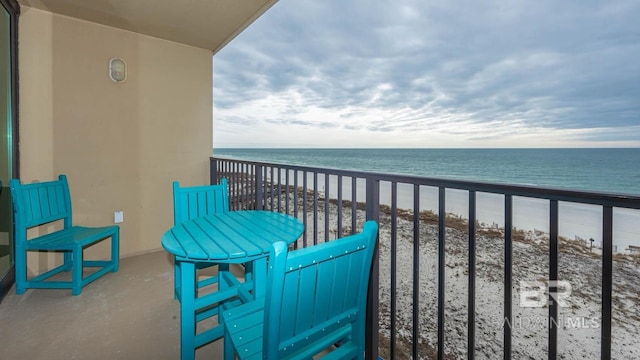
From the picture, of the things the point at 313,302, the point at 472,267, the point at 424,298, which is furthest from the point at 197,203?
the point at 424,298

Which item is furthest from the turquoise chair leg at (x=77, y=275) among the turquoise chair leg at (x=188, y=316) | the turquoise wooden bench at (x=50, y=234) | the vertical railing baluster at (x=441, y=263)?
the vertical railing baluster at (x=441, y=263)

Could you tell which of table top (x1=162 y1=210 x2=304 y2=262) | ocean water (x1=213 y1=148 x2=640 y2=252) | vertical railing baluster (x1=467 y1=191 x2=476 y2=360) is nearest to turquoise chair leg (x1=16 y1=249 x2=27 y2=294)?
table top (x1=162 y1=210 x2=304 y2=262)

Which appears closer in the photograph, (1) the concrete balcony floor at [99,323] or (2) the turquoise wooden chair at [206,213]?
(1) the concrete balcony floor at [99,323]

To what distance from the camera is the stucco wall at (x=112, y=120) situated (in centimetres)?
258

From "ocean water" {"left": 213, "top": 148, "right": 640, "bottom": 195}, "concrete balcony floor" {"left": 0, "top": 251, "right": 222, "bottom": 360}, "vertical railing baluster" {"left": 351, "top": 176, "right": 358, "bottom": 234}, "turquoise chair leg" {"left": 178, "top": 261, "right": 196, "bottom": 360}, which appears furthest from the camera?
"ocean water" {"left": 213, "top": 148, "right": 640, "bottom": 195}

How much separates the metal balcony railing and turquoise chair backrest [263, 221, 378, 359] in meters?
0.35

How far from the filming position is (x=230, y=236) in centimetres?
144

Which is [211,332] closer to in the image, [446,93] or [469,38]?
[469,38]

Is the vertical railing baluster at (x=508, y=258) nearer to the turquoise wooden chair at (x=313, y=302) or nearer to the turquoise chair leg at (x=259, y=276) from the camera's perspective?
the turquoise wooden chair at (x=313, y=302)

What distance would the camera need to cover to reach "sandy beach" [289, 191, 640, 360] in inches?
92.0

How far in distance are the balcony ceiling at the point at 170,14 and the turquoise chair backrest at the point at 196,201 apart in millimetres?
1578

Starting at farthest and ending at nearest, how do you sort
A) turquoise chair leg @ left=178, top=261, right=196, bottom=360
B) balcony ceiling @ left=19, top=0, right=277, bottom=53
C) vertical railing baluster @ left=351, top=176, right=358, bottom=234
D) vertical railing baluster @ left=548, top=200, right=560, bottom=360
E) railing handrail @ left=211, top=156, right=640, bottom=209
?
balcony ceiling @ left=19, top=0, right=277, bottom=53 < vertical railing baluster @ left=351, top=176, right=358, bottom=234 < turquoise chair leg @ left=178, top=261, right=196, bottom=360 < vertical railing baluster @ left=548, top=200, right=560, bottom=360 < railing handrail @ left=211, top=156, right=640, bottom=209

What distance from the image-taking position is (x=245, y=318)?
46.8 inches

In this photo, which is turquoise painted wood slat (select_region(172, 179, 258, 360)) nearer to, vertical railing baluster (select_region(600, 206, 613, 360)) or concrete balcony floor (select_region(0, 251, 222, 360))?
concrete balcony floor (select_region(0, 251, 222, 360))
